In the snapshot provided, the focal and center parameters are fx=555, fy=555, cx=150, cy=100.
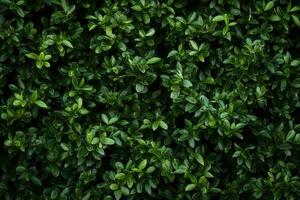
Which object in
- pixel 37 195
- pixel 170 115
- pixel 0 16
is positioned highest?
pixel 0 16

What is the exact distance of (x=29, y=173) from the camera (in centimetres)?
339

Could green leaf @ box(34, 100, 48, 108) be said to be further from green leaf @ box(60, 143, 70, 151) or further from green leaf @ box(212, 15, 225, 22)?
green leaf @ box(212, 15, 225, 22)

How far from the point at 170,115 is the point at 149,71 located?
31 cm

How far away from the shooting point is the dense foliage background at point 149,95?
3.23 m

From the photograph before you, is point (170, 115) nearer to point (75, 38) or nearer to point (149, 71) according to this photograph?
point (149, 71)

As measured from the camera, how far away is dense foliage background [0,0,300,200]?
3.23 m

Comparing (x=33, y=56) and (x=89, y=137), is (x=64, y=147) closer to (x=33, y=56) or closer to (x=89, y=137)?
(x=89, y=137)

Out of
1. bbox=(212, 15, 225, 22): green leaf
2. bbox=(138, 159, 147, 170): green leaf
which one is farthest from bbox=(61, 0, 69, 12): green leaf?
bbox=(138, 159, 147, 170): green leaf

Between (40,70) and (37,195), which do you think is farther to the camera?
(37,195)

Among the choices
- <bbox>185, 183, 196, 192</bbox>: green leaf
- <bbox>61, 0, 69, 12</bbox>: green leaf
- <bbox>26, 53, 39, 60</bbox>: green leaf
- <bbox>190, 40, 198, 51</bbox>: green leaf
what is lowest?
<bbox>185, 183, 196, 192</bbox>: green leaf

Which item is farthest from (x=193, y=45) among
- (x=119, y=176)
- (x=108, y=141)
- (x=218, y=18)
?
(x=119, y=176)

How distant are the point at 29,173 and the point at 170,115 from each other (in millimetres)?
932

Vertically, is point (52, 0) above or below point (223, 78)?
above

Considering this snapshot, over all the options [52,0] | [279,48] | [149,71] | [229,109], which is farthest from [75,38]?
[279,48]
